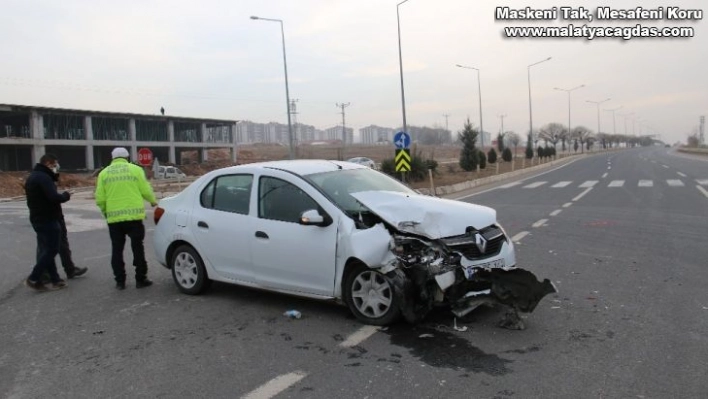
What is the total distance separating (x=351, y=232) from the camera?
525 cm

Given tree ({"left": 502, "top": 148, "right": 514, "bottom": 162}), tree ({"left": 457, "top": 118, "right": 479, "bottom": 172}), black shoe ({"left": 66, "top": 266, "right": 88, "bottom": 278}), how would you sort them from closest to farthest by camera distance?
black shoe ({"left": 66, "top": 266, "right": 88, "bottom": 278})
tree ({"left": 457, "top": 118, "right": 479, "bottom": 172})
tree ({"left": 502, "top": 148, "right": 514, "bottom": 162})

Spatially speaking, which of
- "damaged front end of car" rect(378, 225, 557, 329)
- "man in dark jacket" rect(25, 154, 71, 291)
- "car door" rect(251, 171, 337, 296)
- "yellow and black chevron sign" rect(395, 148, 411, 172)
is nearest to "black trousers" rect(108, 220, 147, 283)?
"man in dark jacket" rect(25, 154, 71, 291)

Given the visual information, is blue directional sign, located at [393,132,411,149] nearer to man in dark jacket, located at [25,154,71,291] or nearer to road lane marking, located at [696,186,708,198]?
road lane marking, located at [696,186,708,198]

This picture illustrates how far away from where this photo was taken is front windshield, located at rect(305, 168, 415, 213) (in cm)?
563

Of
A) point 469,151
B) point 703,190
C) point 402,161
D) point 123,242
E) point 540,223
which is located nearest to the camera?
point 123,242

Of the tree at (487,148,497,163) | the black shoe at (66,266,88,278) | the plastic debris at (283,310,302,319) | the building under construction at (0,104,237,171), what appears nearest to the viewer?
the plastic debris at (283,310,302,319)

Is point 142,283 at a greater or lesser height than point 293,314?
greater

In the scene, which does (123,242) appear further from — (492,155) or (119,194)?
(492,155)

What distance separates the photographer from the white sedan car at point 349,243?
200 inches

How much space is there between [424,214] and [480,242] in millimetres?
575

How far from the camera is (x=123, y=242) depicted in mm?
7141

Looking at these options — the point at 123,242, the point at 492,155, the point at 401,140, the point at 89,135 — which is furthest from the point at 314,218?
the point at 89,135

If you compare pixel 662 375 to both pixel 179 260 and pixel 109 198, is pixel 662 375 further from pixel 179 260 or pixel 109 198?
pixel 109 198

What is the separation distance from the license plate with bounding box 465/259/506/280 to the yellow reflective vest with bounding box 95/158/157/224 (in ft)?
13.6
